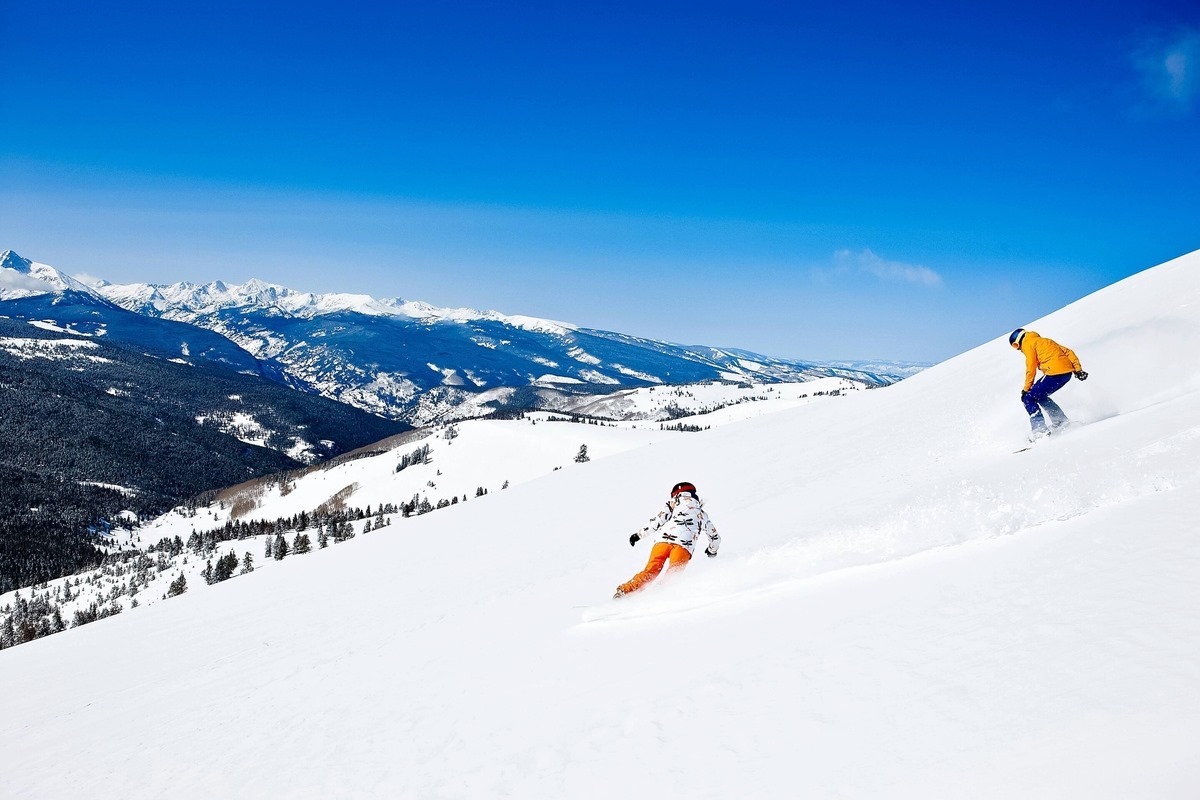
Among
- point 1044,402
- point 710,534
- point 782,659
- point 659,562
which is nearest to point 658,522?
point 659,562

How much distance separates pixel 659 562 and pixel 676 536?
694 millimetres

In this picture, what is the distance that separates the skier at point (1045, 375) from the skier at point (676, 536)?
10821 millimetres

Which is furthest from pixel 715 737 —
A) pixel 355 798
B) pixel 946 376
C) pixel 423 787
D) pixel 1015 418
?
pixel 946 376

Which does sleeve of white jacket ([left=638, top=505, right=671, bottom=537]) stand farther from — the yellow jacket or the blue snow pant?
the blue snow pant

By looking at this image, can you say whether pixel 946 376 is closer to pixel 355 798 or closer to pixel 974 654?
pixel 974 654

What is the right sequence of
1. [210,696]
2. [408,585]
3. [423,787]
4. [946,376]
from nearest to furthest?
[423,787] → [210,696] → [408,585] → [946,376]

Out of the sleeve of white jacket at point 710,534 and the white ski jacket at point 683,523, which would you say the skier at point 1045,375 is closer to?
the sleeve of white jacket at point 710,534

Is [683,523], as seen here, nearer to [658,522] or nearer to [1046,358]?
[658,522]

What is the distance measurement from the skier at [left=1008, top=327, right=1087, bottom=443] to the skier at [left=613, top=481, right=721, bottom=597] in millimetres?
10821

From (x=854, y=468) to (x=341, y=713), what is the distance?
17.9 metres

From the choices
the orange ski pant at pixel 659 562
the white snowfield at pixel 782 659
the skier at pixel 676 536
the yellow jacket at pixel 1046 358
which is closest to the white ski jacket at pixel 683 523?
the skier at pixel 676 536

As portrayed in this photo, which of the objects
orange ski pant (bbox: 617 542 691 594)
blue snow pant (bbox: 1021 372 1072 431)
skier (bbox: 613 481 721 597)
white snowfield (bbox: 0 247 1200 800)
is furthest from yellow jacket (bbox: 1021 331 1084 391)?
orange ski pant (bbox: 617 542 691 594)

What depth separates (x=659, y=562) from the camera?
40.6ft

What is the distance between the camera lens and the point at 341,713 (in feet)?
31.7
